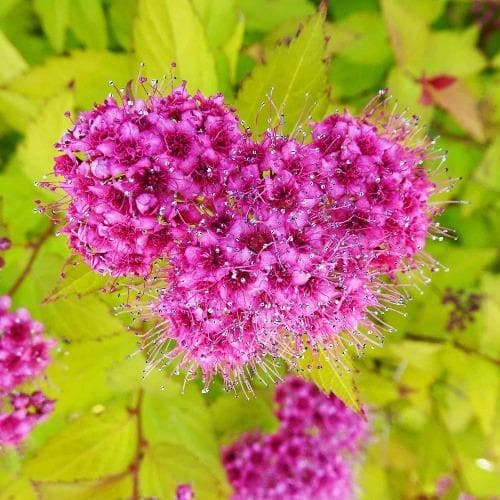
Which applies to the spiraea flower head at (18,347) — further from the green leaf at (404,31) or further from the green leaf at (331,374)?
the green leaf at (404,31)

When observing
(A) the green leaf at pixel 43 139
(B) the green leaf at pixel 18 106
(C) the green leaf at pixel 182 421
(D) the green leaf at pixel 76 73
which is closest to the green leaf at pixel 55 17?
(D) the green leaf at pixel 76 73

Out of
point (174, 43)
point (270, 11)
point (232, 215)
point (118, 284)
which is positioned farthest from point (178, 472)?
point (270, 11)

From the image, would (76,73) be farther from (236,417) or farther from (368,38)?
(236,417)

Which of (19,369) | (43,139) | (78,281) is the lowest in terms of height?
(19,369)

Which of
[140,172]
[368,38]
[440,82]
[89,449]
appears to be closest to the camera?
[140,172]

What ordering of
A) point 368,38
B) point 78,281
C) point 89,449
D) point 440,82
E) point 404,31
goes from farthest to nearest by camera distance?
1. point 368,38
2. point 440,82
3. point 404,31
4. point 89,449
5. point 78,281

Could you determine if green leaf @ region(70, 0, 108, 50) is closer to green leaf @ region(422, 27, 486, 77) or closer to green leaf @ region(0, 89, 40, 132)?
green leaf @ region(0, 89, 40, 132)
